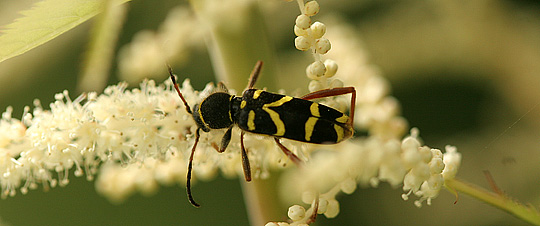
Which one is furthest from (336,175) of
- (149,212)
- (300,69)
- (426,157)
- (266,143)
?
(149,212)

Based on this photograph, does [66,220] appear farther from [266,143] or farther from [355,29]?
[355,29]

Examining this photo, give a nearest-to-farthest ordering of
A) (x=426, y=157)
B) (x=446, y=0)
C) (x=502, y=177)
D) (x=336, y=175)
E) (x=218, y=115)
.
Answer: (x=336, y=175) → (x=426, y=157) → (x=502, y=177) → (x=218, y=115) → (x=446, y=0)

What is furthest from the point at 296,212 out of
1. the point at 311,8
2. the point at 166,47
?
the point at 166,47

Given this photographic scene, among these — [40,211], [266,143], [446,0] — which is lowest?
[40,211]

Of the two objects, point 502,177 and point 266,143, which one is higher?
point 266,143

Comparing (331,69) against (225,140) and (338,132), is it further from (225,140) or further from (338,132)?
(225,140)

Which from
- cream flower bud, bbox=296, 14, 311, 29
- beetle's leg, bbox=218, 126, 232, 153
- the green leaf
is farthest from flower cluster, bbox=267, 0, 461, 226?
the green leaf

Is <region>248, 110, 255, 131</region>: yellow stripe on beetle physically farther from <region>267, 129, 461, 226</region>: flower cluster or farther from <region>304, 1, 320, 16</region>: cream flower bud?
<region>304, 1, 320, 16</region>: cream flower bud
